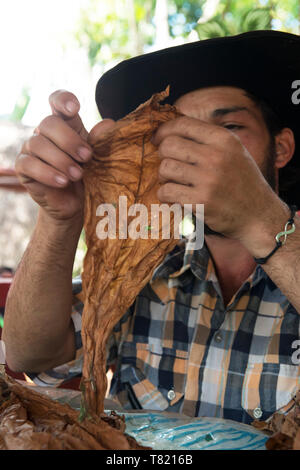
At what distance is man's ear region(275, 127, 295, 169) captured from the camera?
60.2 inches

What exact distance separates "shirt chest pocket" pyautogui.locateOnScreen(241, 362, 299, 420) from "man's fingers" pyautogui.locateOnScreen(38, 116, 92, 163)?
0.81 metres

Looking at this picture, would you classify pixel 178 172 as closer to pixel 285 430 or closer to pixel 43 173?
pixel 43 173

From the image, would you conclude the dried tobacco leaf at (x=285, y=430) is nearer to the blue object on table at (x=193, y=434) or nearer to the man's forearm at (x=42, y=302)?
the blue object on table at (x=193, y=434)

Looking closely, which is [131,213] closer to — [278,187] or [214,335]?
[214,335]

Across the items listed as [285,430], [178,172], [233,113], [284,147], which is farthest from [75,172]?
[284,147]

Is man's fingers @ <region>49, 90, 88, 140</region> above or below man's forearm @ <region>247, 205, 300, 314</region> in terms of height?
above

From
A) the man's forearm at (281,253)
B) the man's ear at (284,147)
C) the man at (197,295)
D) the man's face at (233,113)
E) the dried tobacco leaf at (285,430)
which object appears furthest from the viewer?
the man's ear at (284,147)

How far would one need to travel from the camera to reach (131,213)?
2.43 ft

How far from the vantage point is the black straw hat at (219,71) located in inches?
49.4

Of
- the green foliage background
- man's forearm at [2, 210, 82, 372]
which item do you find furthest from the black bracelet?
the green foliage background

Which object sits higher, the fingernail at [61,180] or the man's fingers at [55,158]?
the man's fingers at [55,158]

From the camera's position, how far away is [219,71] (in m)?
1.33

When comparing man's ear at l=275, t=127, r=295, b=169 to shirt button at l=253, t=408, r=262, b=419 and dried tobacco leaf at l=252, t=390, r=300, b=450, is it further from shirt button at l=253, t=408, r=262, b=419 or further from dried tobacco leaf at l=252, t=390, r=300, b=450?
dried tobacco leaf at l=252, t=390, r=300, b=450

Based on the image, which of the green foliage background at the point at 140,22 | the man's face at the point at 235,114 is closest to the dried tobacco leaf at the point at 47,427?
the man's face at the point at 235,114
